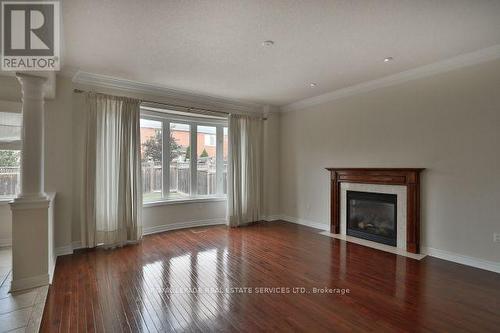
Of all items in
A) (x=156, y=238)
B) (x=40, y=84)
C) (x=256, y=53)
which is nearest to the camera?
(x=40, y=84)

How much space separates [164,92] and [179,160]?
4.55 ft

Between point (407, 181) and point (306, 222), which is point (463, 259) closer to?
point (407, 181)

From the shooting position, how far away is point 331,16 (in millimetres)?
2398

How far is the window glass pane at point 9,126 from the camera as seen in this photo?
156 inches

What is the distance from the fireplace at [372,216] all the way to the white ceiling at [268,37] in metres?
2.01

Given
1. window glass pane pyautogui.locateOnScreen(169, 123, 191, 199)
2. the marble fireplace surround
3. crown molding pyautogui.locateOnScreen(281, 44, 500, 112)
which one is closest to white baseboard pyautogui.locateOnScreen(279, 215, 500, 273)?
the marble fireplace surround

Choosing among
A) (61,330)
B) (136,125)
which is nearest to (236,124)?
(136,125)

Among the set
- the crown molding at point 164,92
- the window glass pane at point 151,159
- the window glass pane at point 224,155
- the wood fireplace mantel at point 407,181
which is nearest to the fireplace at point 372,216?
the wood fireplace mantel at point 407,181

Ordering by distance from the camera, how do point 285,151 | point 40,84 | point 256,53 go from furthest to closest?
point 285,151 < point 256,53 < point 40,84

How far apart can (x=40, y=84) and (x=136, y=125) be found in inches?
61.0

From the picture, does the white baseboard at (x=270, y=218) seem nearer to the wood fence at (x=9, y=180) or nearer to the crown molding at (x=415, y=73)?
the crown molding at (x=415, y=73)

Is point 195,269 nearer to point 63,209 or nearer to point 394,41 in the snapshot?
point 63,209

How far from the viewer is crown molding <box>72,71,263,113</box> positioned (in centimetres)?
398

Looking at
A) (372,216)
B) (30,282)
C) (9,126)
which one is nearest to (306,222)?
(372,216)
